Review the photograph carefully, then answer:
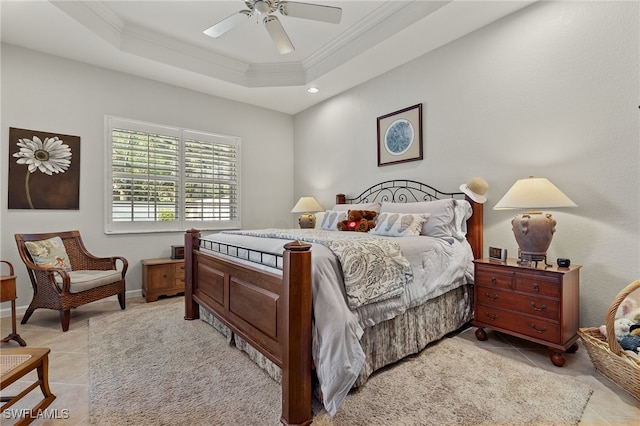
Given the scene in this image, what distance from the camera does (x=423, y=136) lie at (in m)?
3.59

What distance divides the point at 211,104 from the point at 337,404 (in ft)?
14.8

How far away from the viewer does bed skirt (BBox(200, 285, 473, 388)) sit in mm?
1947

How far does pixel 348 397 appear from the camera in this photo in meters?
1.73

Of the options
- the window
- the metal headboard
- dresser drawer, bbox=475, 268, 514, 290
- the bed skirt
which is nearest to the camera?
the bed skirt

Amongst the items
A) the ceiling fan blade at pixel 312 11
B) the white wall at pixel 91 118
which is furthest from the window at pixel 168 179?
the ceiling fan blade at pixel 312 11

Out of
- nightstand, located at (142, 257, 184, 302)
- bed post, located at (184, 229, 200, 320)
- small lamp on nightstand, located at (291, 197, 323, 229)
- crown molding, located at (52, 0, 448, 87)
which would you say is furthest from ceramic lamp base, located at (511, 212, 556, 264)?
nightstand, located at (142, 257, 184, 302)

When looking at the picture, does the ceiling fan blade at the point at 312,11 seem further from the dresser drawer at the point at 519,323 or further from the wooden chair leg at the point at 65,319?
the wooden chair leg at the point at 65,319

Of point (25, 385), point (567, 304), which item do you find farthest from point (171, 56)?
point (567, 304)

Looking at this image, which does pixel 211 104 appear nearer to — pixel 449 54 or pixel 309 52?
pixel 309 52

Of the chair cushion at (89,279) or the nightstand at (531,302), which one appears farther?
the chair cushion at (89,279)

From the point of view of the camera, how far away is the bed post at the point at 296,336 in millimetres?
1505

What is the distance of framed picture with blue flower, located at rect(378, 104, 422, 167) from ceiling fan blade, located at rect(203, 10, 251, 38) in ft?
6.98

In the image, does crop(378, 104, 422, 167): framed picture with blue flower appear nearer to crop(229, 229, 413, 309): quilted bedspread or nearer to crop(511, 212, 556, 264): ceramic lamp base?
crop(511, 212, 556, 264): ceramic lamp base

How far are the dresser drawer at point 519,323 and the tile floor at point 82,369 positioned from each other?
172 millimetres
